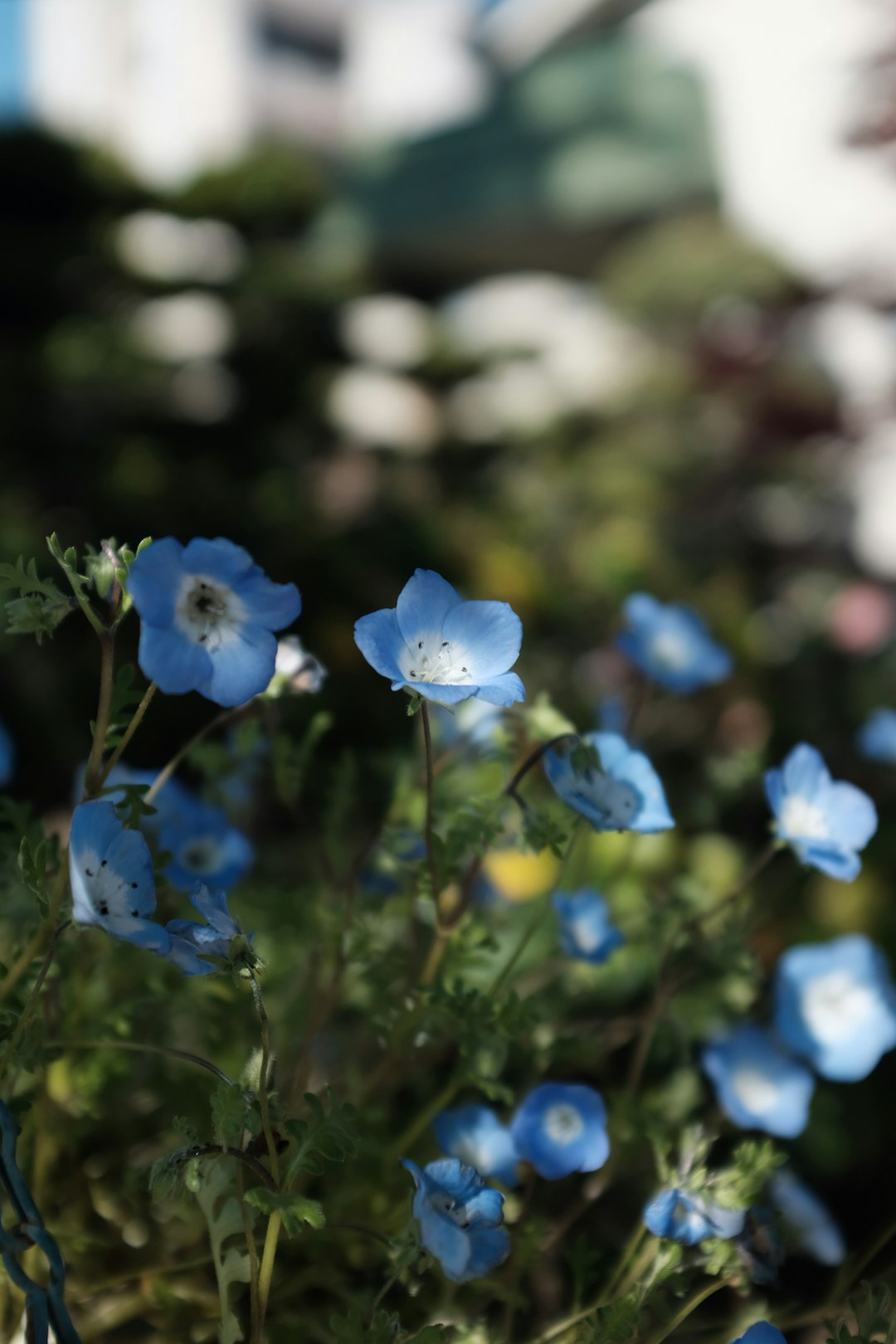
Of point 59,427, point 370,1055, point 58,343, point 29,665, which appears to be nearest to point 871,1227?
point 370,1055

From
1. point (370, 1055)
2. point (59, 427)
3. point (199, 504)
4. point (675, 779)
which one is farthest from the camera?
point (59, 427)

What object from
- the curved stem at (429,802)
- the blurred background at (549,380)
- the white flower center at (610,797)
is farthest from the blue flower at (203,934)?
the blurred background at (549,380)

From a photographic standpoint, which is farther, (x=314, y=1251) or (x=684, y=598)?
(x=684, y=598)

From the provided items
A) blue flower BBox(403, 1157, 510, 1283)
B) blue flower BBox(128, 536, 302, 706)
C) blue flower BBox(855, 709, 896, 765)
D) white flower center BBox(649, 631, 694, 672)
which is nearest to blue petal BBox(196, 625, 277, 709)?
blue flower BBox(128, 536, 302, 706)

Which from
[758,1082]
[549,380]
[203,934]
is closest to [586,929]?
[758,1082]

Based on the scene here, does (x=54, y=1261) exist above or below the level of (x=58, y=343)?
above

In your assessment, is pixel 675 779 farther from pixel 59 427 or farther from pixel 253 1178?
pixel 59 427

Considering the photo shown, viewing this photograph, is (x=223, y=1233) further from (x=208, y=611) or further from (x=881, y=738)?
(x=881, y=738)
